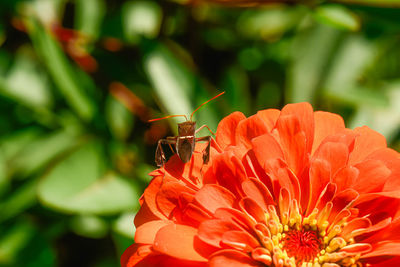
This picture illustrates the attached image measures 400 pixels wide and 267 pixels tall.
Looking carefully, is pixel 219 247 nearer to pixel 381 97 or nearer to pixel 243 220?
pixel 243 220

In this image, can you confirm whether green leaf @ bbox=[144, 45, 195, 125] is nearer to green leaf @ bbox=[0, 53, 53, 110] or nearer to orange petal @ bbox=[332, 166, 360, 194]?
green leaf @ bbox=[0, 53, 53, 110]

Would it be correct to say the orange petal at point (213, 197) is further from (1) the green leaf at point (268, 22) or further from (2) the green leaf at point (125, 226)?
(1) the green leaf at point (268, 22)

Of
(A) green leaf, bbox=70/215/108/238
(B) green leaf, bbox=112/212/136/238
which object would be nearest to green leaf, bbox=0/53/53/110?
(A) green leaf, bbox=70/215/108/238

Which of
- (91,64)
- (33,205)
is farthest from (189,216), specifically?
(91,64)

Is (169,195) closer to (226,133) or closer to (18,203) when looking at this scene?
(226,133)

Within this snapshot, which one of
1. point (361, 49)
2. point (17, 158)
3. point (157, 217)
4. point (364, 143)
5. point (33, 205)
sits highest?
point (361, 49)
